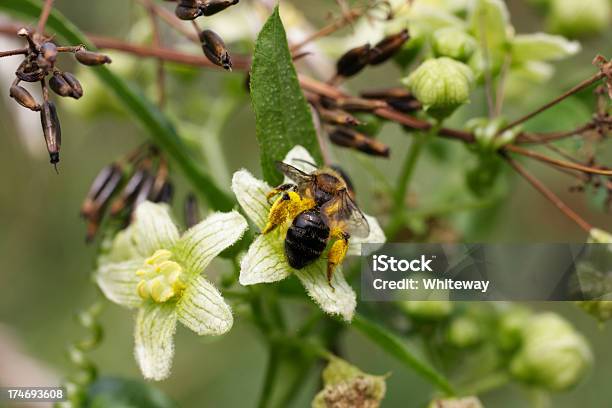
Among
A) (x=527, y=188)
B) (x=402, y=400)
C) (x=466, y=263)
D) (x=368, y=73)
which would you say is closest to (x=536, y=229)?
(x=527, y=188)

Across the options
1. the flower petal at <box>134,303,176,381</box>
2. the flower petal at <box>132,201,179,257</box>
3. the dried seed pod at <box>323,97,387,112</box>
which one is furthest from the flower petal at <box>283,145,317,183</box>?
the flower petal at <box>134,303,176,381</box>

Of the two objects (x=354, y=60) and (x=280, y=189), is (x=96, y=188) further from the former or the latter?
(x=354, y=60)

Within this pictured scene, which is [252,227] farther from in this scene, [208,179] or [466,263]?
[466,263]

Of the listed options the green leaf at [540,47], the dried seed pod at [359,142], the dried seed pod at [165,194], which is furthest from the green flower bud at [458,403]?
the green leaf at [540,47]

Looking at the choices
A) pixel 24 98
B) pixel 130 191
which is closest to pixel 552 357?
pixel 130 191

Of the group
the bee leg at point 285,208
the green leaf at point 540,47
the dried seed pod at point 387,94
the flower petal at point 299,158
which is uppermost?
the green leaf at point 540,47

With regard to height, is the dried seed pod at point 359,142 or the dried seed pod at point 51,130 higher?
the dried seed pod at point 359,142

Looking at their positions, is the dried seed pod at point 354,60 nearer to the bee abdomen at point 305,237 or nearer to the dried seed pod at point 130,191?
the bee abdomen at point 305,237
